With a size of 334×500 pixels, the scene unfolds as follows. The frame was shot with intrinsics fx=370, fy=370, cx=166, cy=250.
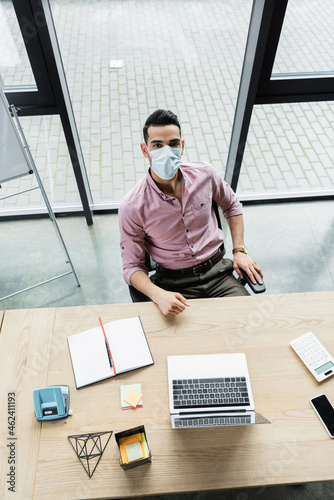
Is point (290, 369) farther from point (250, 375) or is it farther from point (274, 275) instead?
point (274, 275)

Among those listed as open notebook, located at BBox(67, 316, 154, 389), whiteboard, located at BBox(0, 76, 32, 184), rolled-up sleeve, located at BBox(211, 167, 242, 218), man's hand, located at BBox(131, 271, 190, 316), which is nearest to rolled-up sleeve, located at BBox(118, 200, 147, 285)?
man's hand, located at BBox(131, 271, 190, 316)

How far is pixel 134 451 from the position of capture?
1.25m

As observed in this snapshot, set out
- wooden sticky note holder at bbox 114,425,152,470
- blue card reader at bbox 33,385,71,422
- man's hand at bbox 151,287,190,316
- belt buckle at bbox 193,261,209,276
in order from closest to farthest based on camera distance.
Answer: wooden sticky note holder at bbox 114,425,152,470
blue card reader at bbox 33,385,71,422
man's hand at bbox 151,287,190,316
belt buckle at bbox 193,261,209,276

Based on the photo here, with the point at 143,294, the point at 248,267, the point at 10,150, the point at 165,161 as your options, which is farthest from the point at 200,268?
the point at 10,150

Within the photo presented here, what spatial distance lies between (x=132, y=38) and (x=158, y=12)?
0.23m

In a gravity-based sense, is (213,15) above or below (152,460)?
above

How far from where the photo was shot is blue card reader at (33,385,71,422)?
1336 millimetres

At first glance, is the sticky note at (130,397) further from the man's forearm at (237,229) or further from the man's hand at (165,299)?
the man's forearm at (237,229)

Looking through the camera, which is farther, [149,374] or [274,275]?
[274,275]

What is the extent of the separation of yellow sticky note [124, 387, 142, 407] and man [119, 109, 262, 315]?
353mm

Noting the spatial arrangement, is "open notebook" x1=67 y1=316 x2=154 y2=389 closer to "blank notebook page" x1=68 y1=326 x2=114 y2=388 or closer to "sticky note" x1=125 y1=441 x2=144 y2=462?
"blank notebook page" x1=68 y1=326 x2=114 y2=388

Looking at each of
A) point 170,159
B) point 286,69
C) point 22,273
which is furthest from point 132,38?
point 22,273

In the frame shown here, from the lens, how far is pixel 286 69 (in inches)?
94.3

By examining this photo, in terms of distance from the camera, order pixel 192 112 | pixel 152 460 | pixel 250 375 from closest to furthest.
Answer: pixel 152 460
pixel 250 375
pixel 192 112
